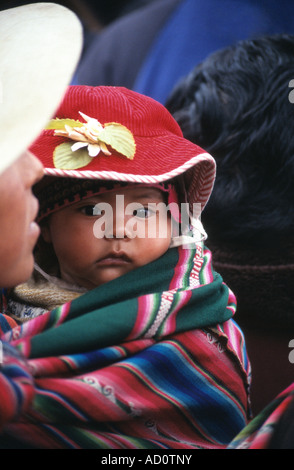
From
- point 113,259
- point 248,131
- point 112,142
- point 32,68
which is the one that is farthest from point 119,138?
point 248,131

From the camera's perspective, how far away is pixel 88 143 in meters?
1.10

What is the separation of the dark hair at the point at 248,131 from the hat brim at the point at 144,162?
0.30m

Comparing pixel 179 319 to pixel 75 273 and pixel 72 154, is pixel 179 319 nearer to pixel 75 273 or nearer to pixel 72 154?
pixel 75 273

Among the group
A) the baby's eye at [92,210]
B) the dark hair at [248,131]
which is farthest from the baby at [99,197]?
the dark hair at [248,131]

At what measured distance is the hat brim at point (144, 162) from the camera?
3.50 feet

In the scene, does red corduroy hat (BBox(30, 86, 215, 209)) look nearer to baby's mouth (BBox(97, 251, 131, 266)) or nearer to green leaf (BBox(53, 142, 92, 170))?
green leaf (BBox(53, 142, 92, 170))

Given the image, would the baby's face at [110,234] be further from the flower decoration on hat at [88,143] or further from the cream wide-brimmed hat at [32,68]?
the cream wide-brimmed hat at [32,68]

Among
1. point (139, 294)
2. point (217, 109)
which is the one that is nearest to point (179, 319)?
point (139, 294)

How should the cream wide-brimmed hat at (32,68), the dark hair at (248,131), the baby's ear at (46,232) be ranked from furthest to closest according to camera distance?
the dark hair at (248,131)
the baby's ear at (46,232)
the cream wide-brimmed hat at (32,68)

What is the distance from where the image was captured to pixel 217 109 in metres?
1.58

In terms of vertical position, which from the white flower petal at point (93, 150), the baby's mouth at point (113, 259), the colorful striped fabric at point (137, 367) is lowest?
the colorful striped fabric at point (137, 367)

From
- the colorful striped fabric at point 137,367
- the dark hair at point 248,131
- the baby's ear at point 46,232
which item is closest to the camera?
the colorful striped fabric at point 137,367

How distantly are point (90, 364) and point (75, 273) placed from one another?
0.34 m

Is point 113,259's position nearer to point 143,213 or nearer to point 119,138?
point 143,213
